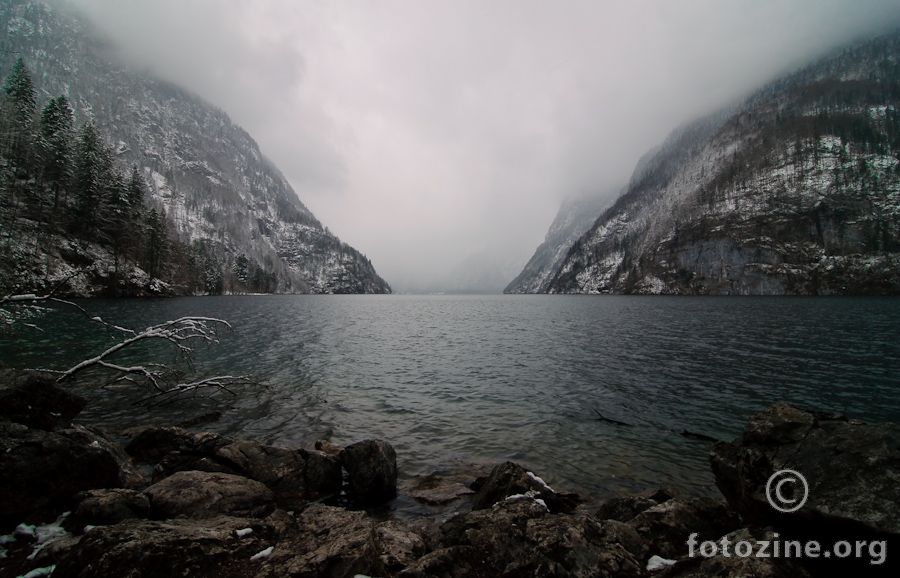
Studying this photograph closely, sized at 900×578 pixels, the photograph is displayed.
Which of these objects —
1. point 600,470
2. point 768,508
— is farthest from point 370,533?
point 600,470

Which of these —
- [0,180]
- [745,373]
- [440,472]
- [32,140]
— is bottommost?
[440,472]

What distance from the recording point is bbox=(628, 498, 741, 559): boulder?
314 inches

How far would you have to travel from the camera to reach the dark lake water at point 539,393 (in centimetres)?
1648

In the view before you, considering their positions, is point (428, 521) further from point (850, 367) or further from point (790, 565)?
point (850, 367)

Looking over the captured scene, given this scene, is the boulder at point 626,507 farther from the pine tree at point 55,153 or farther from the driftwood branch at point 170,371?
the pine tree at point 55,153

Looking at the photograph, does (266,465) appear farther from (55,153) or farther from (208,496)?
(55,153)

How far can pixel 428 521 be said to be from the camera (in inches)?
440

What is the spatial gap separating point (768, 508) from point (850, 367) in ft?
111

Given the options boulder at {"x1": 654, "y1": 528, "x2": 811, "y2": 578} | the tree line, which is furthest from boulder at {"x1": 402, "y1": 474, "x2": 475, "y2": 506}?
the tree line

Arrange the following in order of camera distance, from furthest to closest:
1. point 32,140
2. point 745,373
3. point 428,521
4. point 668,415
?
point 32,140
point 745,373
point 668,415
point 428,521

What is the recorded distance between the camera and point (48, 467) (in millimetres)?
9188

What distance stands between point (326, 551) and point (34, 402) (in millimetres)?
12666

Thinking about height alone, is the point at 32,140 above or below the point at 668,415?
above

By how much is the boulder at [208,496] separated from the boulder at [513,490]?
6.43 metres
